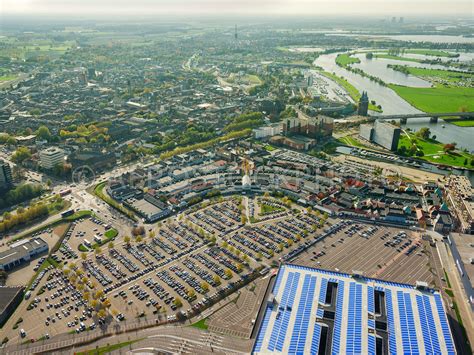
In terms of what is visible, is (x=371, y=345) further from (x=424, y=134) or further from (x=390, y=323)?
(x=424, y=134)

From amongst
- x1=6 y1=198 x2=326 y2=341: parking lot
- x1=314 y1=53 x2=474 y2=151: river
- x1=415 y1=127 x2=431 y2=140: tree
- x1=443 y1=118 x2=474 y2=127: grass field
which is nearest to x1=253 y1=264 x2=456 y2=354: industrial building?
x1=6 y1=198 x2=326 y2=341: parking lot

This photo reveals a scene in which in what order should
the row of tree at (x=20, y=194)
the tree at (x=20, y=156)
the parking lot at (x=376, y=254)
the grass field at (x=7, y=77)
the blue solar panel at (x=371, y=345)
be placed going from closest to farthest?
1. the blue solar panel at (x=371, y=345)
2. the parking lot at (x=376, y=254)
3. the row of tree at (x=20, y=194)
4. the tree at (x=20, y=156)
5. the grass field at (x=7, y=77)

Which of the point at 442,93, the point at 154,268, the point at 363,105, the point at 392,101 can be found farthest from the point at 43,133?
the point at 442,93

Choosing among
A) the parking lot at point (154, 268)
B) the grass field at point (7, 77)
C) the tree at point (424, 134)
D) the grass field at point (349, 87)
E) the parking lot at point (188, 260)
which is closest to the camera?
the parking lot at point (154, 268)

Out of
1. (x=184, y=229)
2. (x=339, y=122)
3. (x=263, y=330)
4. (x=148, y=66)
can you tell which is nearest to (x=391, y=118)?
(x=339, y=122)

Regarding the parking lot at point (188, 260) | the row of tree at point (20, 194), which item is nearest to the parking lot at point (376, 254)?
the parking lot at point (188, 260)

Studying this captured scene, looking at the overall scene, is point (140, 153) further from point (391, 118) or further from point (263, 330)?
point (391, 118)

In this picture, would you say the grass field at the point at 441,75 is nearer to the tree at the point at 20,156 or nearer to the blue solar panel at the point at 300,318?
the blue solar panel at the point at 300,318
